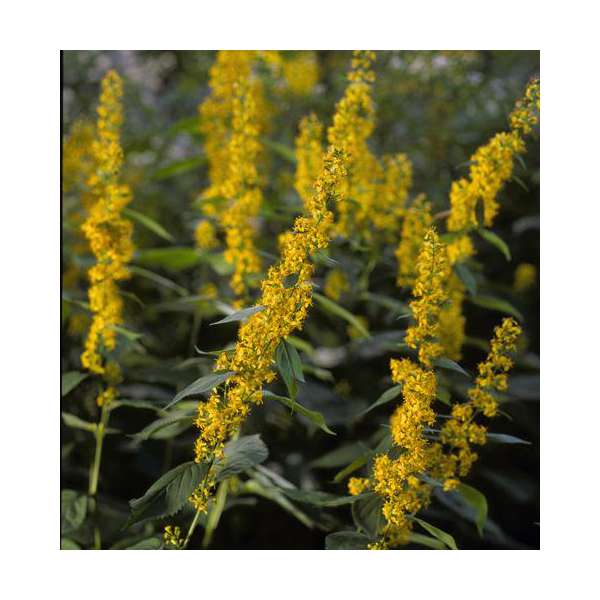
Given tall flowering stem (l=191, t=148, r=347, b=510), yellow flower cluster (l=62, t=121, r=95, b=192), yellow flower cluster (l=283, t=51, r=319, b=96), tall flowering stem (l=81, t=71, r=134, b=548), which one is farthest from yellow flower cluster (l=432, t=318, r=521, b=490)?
yellow flower cluster (l=283, t=51, r=319, b=96)

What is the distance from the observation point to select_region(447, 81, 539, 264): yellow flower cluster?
5.62 feet

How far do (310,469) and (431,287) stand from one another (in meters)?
0.88

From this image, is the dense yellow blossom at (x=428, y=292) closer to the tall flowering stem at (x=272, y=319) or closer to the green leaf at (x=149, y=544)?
the tall flowering stem at (x=272, y=319)

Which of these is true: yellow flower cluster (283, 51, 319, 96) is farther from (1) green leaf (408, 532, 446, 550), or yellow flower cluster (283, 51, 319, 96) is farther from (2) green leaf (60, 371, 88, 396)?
(1) green leaf (408, 532, 446, 550)

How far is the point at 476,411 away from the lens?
1541 mm

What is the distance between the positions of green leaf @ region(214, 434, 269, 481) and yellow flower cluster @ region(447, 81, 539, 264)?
0.62 meters

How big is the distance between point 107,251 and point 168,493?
58 cm

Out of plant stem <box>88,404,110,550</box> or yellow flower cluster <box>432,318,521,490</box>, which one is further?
plant stem <box>88,404,110,550</box>

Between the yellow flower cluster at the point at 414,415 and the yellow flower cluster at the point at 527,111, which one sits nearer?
the yellow flower cluster at the point at 414,415

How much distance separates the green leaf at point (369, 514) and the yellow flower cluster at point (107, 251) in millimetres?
616

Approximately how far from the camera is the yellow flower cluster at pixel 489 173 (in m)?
1.71

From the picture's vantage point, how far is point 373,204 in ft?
6.84

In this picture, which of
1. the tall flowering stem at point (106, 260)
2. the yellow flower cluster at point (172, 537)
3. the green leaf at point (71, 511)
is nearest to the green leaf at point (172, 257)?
the tall flowering stem at point (106, 260)
